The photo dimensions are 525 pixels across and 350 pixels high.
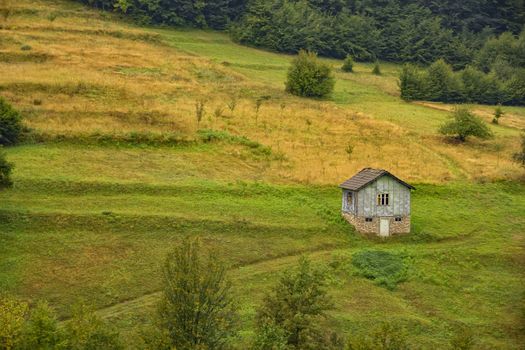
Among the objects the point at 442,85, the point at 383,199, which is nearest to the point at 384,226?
the point at 383,199

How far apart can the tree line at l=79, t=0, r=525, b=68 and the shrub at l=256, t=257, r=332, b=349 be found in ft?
309

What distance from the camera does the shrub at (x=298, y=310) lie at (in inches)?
1597

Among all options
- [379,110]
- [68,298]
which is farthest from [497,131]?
[68,298]

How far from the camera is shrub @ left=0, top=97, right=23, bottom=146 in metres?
67.1

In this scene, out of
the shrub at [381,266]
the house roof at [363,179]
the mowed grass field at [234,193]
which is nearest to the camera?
the mowed grass field at [234,193]

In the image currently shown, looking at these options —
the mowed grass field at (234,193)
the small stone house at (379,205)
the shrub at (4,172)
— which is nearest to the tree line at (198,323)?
the mowed grass field at (234,193)

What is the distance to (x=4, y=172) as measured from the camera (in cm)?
5634

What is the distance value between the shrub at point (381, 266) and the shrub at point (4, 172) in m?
26.6

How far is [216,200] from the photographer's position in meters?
61.4

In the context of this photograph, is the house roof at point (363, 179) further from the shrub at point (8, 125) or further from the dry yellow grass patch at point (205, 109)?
the shrub at point (8, 125)

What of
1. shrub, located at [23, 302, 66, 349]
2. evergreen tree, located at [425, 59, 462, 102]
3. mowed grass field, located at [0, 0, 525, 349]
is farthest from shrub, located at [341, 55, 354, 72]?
shrub, located at [23, 302, 66, 349]

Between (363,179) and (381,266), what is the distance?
9.55 metres

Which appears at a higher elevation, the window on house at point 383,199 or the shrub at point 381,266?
the window on house at point 383,199

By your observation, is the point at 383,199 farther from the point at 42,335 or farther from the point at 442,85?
the point at 442,85
